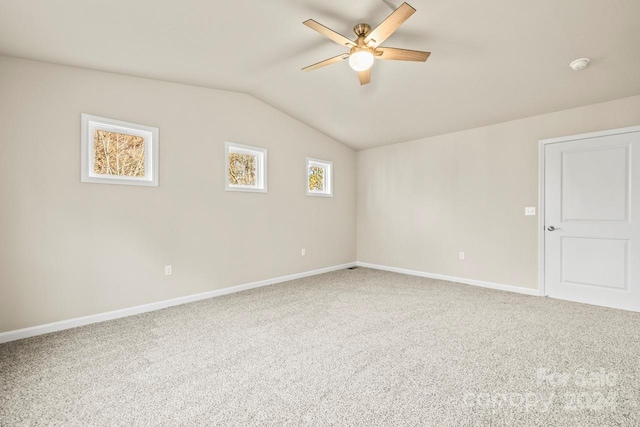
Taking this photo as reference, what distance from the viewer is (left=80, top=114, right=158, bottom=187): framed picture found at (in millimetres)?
3070

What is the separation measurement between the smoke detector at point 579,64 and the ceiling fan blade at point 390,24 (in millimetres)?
2025

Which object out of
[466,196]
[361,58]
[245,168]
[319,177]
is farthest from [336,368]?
[319,177]

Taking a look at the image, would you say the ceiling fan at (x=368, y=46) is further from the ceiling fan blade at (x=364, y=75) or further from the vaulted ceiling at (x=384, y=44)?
the vaulted ceiling at (x=384, y=44)

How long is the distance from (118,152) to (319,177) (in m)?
3.25

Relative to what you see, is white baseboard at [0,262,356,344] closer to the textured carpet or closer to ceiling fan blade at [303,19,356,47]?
the textured carpet

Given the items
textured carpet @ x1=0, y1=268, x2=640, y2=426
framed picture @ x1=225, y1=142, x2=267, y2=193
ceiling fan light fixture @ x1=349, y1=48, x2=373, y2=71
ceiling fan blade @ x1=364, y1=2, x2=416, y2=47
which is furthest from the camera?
framed picture @ x1=225, y1=142, x2=267, y2=193

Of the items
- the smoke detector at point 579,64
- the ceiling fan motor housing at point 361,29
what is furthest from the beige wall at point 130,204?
the smoke detector at point 579,64

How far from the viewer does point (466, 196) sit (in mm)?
4633

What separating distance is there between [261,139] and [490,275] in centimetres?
406

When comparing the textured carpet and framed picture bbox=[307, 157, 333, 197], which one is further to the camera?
framed picture bbox=[307, 157, 333, 197]

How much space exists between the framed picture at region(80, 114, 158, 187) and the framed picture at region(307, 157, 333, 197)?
2.56 m

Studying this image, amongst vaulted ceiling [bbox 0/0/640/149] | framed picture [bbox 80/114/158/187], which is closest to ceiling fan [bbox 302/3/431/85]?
vaulted ceiling [bbox 0/0/640/149]

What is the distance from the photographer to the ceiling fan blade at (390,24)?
1.96m

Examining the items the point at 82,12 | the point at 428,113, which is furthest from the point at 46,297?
the point at 428,113
